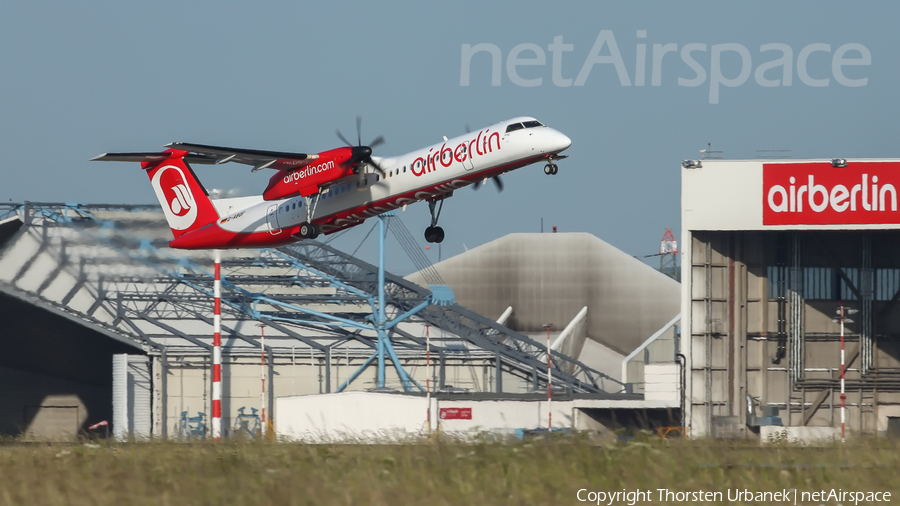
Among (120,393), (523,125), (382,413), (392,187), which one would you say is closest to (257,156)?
(392,187)

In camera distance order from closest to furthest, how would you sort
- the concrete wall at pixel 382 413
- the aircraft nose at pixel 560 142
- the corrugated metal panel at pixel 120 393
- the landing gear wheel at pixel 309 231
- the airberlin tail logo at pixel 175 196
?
the aircraft nose at pixel 560 142
the landing gear wheel at pixel 309 231
the concrete wall at pixel 382 413
the airberlin tail logo at pixel 175 196
the corrugated metal panel at pixel 120 393

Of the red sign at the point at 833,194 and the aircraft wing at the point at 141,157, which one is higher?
the aircraft wing at the point at 141,157

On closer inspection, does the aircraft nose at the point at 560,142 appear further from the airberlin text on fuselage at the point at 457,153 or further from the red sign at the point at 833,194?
the red sign at the point at 833,194

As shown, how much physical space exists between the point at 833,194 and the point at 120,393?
1413 inches

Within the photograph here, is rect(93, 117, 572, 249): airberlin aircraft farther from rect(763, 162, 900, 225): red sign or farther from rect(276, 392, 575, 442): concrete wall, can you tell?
rect(763, 162, 900, 225): red sign

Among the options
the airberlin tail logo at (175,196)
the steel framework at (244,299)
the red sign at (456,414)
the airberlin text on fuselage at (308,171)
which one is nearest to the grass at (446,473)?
the airberlin text on fuselage at (308,171)

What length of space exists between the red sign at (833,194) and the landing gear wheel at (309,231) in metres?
16.5

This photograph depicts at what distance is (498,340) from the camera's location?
209ft

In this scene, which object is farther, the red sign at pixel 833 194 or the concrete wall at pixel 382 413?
the concrete wall at pixel 382 413

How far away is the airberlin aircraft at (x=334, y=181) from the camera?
107ft

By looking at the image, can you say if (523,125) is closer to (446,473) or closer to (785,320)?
(785,320)

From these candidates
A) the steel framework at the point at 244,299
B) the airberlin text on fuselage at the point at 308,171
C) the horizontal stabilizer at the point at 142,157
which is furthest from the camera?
the steel framework at the point at 244,299

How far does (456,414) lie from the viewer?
43.9 meters

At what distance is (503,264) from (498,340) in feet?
31.8
